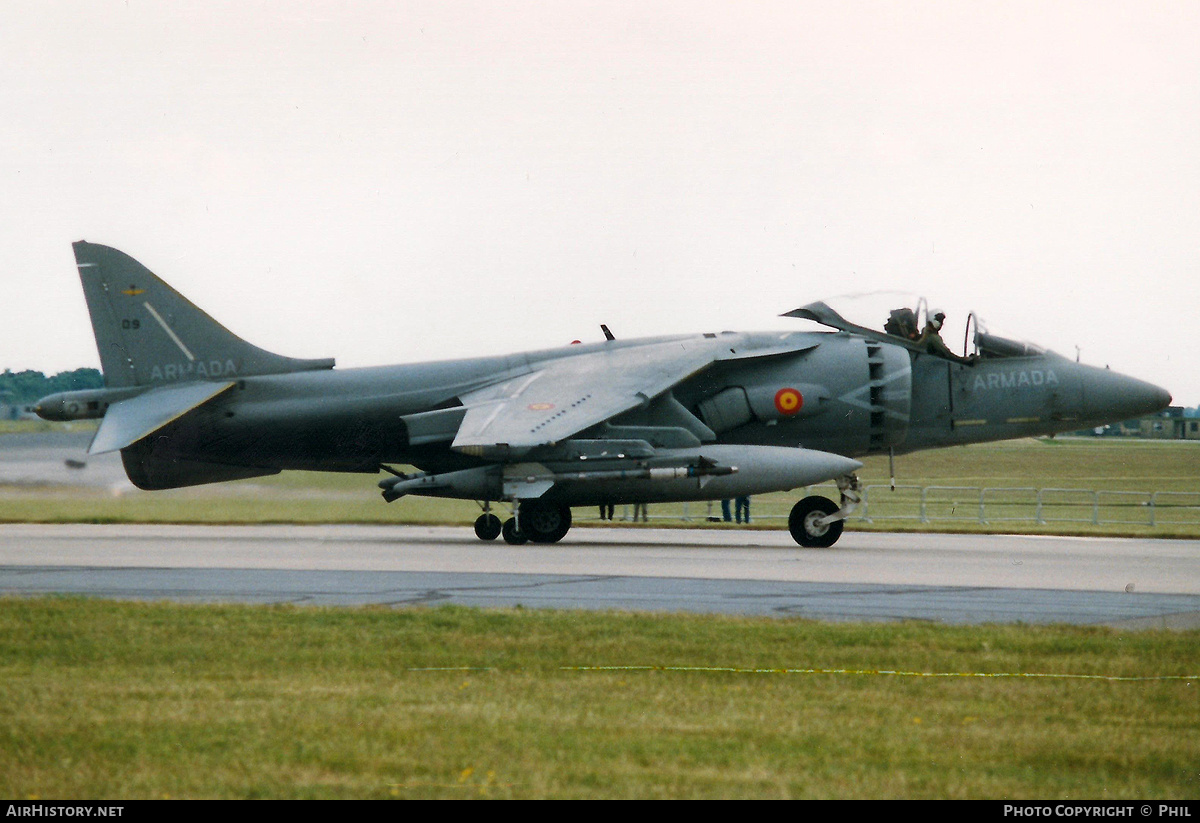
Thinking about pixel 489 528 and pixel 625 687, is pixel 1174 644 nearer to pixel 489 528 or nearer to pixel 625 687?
pixel 625 687

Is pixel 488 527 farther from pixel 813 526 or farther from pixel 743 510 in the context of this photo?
pixel 743 510

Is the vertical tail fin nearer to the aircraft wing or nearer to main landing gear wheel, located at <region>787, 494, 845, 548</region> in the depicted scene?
the aircraft wing

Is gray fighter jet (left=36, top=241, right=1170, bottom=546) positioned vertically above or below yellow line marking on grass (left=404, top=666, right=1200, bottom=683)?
above

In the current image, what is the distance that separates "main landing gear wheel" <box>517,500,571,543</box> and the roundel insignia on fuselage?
12.6 feet

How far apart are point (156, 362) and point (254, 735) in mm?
16813

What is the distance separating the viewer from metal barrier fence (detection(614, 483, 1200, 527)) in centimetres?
3088

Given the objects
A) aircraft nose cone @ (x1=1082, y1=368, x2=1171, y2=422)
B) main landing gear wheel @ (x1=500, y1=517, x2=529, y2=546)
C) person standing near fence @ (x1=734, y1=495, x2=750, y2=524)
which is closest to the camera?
main landing gear wheel @ (x1=500, y1=517, x2=529, y2=546)

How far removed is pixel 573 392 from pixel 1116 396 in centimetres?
880

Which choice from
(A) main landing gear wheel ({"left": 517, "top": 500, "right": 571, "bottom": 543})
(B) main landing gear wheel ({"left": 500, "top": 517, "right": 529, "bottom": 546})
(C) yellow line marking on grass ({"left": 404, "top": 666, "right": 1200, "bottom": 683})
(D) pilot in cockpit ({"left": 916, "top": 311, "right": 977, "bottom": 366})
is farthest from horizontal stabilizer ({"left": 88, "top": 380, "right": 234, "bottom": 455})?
(C) yellow line marking on grass ({"left": 404, "top": 666, "right": 1200, "bottom": 683})

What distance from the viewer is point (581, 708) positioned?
694 centimetres

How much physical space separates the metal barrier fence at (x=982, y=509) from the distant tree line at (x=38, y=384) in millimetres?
12238

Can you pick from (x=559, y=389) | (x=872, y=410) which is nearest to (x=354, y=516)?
(x=559, y=389)

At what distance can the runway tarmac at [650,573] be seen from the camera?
12008 mm

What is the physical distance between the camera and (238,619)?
33.5 ft
